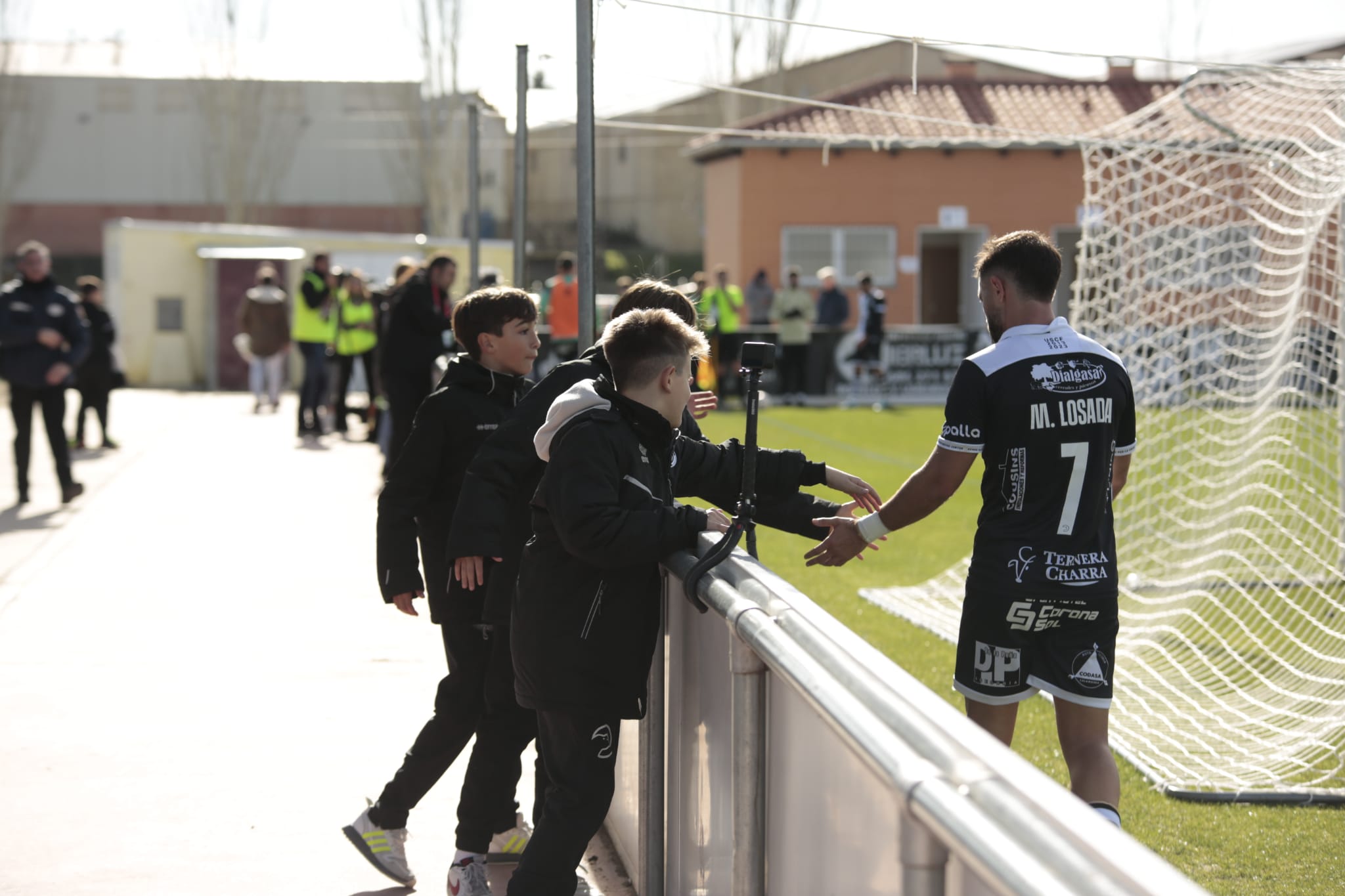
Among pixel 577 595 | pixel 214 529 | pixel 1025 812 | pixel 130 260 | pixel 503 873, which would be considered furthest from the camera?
pixel 130 260

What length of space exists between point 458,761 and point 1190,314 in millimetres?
8530

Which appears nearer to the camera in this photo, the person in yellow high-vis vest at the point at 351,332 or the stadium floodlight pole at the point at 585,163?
the stadium floodlight pole at the point at 585,163

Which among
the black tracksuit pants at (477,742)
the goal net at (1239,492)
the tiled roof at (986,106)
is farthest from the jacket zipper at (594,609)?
the tiled roof at (986,106)

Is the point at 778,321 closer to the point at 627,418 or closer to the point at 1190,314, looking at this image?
the point at 1190,314

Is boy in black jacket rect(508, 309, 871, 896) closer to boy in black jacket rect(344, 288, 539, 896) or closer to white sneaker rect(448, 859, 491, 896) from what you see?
white sneaker rect(448, 859, 491, 896)

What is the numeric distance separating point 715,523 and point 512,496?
2.38 ft

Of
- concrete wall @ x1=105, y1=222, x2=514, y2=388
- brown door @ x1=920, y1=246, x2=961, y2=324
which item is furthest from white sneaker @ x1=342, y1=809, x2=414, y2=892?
brown door @ x1=920, y1=246, x2=961, y2=324

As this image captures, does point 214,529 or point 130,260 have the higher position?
point 130,260

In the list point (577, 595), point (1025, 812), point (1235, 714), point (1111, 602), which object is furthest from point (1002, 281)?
point (1235, 714)

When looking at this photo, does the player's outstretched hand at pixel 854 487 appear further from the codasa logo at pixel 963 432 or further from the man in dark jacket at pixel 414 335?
the man in dark jacket at pixel 414 335

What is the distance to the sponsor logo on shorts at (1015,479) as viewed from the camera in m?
3.97

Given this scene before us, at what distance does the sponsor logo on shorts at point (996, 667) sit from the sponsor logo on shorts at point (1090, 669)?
0.45ft

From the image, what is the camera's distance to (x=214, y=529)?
11.1 metres

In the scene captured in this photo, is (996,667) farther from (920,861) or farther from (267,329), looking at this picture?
(267,329)
